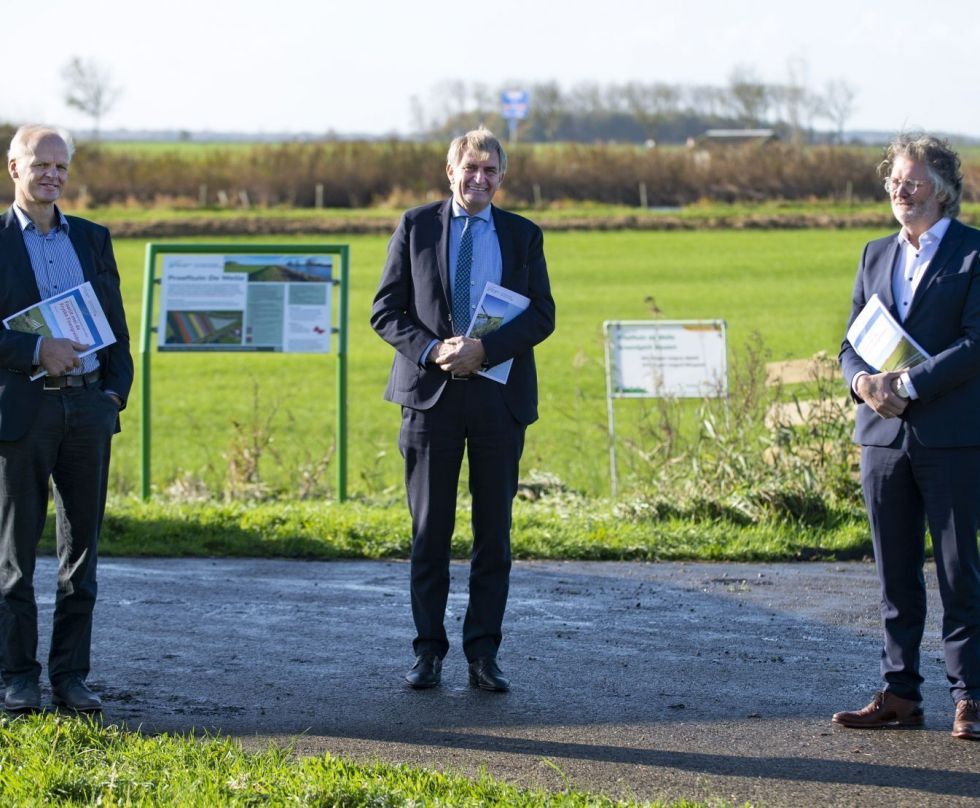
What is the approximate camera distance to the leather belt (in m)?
5.79

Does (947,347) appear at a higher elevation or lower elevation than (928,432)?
higher

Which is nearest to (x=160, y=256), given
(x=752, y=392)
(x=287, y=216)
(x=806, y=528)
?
(x=752, y=392)

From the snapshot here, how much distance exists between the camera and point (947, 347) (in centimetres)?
566

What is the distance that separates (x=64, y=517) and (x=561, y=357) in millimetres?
19443

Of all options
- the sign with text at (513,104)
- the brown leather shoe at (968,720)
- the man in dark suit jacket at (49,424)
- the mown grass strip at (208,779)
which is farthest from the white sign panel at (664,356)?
the sign with text at (513,104)

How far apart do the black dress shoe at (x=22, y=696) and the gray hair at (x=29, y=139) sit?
2.05 metres

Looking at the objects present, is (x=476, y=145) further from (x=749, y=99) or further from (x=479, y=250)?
(x=749, y=99)

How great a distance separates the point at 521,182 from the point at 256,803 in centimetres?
4783

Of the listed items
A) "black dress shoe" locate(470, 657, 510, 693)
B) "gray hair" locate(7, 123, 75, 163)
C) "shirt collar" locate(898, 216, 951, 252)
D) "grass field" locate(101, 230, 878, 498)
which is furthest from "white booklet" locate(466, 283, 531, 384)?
"grass field" locate(101, 230, 878, 498)

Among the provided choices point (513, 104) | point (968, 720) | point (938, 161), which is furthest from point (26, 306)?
point (513, 104)

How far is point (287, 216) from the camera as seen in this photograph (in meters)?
46.5

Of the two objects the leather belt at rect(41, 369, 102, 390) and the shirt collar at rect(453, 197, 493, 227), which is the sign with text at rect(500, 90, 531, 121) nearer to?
the shirt collar at rect(453, 197, 493, 227)

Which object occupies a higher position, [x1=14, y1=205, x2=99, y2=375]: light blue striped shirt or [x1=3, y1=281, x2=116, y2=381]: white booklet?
[x1=14, y1=205, x2=99, y2=375]: light blue striped shirt

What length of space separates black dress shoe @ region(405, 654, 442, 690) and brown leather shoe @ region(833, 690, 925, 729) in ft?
5.45
